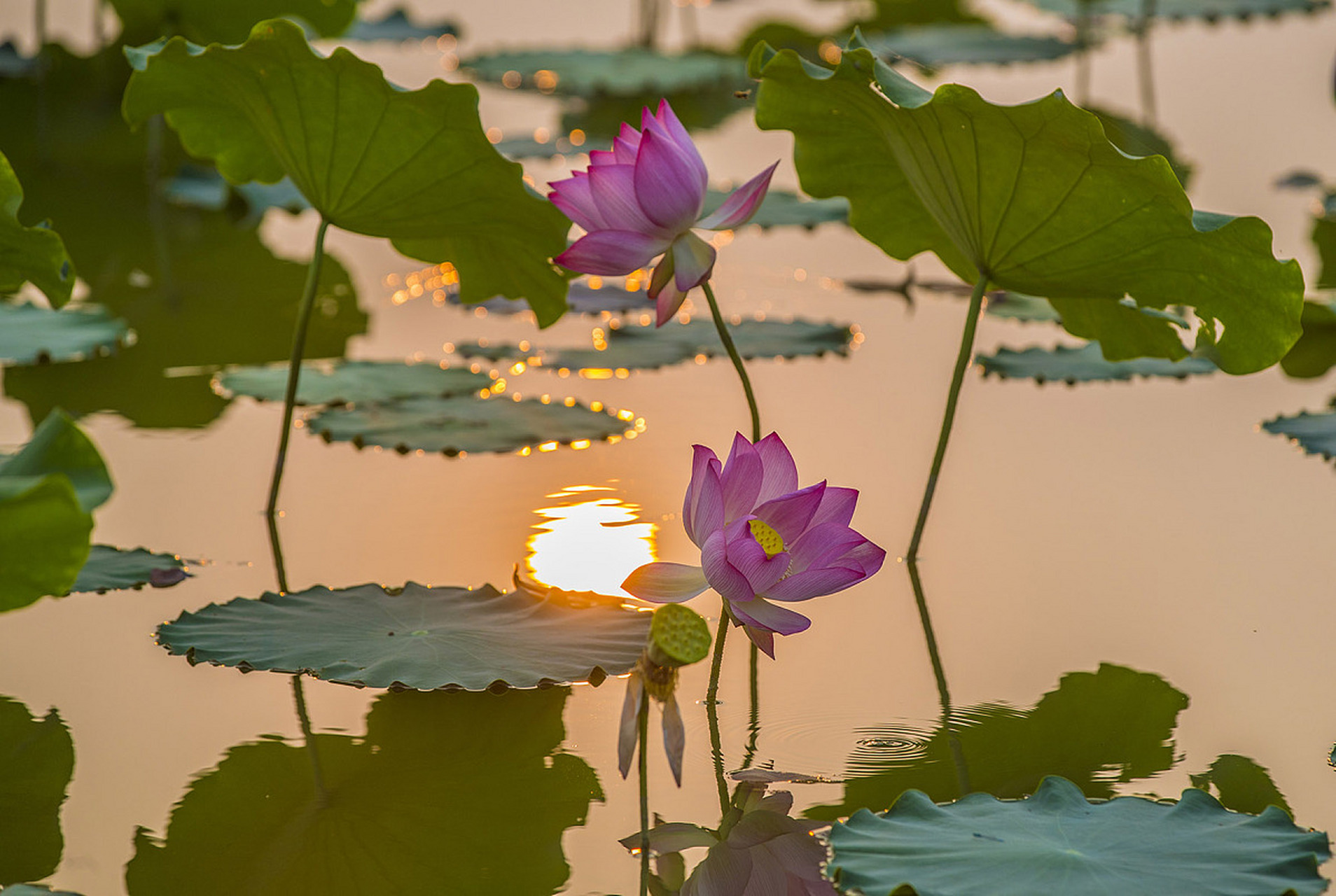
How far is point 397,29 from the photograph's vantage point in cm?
434

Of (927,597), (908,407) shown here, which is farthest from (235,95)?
(908,407)

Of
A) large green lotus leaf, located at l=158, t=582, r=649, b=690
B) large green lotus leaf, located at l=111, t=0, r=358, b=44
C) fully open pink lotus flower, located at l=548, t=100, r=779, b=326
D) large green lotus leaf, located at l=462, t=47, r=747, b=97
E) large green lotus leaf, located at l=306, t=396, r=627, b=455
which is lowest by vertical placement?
large green lotus leaf, located at l=158, t=582, r=649, b=690

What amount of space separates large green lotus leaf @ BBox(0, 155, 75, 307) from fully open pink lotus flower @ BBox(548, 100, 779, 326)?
43 centimetres

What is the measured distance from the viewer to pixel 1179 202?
118 centimetres

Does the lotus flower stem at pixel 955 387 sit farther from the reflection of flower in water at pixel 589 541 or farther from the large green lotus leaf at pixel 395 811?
the large green lotus leaf at pixel 395 811

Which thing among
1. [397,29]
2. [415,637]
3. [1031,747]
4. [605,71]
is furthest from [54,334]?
[397,29]

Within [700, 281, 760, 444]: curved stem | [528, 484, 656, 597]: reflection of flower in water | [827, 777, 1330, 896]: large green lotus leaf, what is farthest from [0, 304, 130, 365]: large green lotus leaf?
[827, 777, 1330, 896]: large green lotus leaf

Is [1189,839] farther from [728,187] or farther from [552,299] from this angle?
[728,187]

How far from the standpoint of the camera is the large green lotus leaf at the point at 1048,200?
3.94 ft

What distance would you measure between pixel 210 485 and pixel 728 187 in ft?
4.46

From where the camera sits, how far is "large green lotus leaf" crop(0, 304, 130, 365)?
187 centimetres

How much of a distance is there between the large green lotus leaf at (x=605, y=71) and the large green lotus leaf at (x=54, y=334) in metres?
1.78

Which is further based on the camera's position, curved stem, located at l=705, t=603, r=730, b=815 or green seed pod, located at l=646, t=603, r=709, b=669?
curved stem, located at l=705, t=603, r=730, b=815

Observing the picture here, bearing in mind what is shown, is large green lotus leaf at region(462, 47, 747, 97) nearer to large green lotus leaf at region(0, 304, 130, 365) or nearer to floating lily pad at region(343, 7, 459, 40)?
floating lily pad at region(343, 7, 459, 40)
